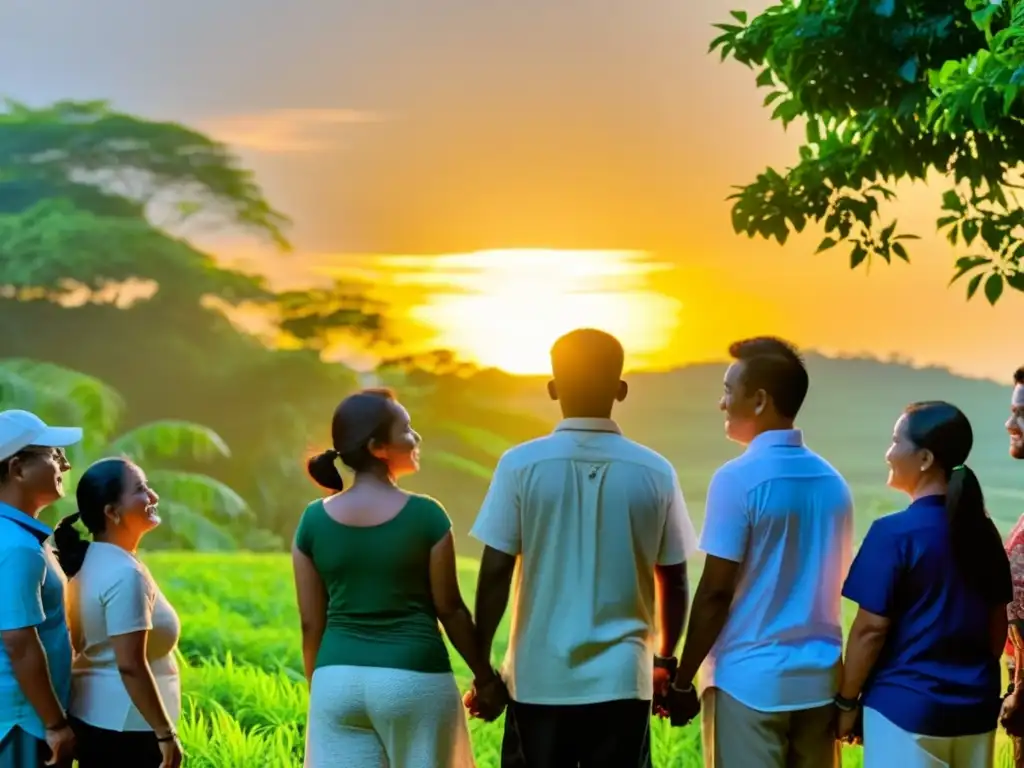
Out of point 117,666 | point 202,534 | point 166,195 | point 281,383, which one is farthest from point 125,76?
point 117,666

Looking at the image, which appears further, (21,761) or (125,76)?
(125,76)

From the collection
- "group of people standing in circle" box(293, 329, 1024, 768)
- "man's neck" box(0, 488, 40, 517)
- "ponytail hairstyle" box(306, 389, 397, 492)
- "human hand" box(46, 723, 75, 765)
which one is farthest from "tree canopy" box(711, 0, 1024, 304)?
"human hand" box(46, 723, 75, 765)

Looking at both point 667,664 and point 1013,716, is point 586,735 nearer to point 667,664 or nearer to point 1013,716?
point 667,664

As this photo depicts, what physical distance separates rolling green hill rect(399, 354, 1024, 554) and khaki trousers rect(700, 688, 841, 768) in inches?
94.9

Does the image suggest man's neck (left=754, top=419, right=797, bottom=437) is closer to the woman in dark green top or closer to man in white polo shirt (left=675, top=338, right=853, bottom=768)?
man in white polo shirt (left=675, top=338, right=853, bottom=768)

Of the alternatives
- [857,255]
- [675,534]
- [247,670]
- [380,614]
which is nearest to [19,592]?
[380,614]

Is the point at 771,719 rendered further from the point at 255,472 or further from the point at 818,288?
the point at 255,472

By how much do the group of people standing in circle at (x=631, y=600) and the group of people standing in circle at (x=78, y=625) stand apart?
349 mm

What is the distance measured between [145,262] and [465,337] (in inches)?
62.1

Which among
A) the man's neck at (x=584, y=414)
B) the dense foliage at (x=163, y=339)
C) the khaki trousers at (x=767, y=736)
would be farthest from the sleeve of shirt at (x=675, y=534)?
the dense foliage at (x=163, y=339)

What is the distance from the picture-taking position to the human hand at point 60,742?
8.09 ft

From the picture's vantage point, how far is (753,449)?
2.52m

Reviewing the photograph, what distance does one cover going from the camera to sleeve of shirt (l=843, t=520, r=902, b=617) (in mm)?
2371

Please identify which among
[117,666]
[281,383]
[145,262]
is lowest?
[117,666]
